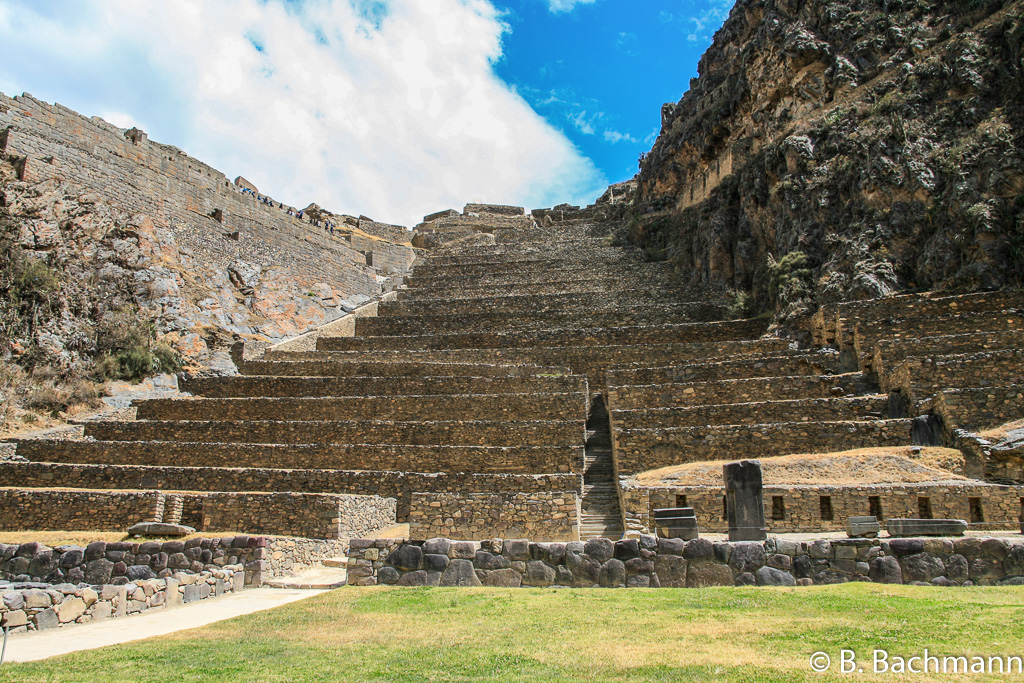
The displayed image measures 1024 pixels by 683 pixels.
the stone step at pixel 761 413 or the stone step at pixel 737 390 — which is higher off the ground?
the stone step at pixel 737 390

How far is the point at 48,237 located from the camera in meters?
24.3

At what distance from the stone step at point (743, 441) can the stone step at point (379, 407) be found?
370 cm

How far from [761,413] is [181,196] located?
28603 mm

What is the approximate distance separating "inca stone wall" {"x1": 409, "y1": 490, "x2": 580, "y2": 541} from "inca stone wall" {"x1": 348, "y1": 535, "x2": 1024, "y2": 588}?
340cm

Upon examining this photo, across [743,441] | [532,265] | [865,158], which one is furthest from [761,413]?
[532,265]

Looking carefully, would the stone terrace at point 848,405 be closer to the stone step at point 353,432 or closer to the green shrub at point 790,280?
the stone step at point 353,432

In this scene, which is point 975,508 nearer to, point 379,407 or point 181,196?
point 379,407

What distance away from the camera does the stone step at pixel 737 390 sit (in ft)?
59.9

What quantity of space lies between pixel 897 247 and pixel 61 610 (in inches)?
1008

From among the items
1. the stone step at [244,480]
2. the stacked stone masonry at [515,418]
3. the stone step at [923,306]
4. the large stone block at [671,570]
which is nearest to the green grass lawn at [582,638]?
the large stone block at [671,570]

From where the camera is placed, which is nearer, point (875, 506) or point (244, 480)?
point (875, 506)

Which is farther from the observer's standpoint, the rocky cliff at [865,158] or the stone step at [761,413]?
the rocky cliff at [865,158]

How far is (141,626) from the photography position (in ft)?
27.9

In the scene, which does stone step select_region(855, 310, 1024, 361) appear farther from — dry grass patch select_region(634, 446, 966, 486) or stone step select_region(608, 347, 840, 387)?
dry grass patch select_region(634, 446, 966, 486)
